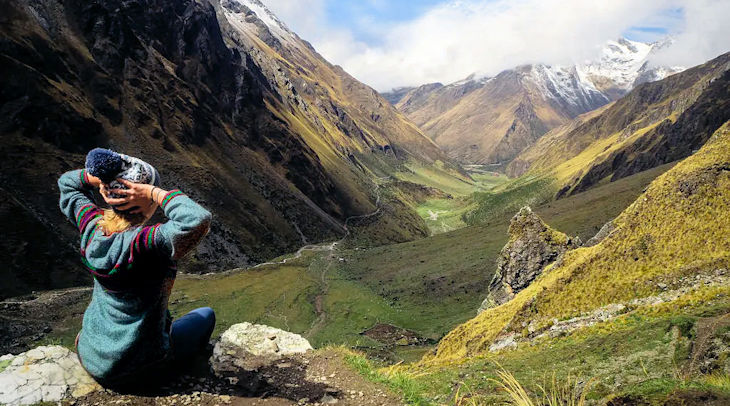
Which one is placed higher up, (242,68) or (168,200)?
(242,68)

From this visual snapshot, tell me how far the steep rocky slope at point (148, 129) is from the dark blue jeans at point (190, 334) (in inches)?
2463

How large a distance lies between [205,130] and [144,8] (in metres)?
43.0

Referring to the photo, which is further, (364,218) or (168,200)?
(364,218)

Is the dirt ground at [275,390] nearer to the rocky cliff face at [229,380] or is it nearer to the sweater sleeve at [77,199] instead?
the rocky cliff face at [229,380]

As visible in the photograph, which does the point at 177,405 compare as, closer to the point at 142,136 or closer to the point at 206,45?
the point at 142,136

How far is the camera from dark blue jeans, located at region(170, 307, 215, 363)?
302 inches

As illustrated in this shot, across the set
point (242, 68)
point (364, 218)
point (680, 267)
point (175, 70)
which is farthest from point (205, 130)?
point (680, 267)

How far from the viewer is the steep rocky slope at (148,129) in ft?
212

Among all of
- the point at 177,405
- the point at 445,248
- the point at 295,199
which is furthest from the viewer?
the point at 295,199

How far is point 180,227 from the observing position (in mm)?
5207

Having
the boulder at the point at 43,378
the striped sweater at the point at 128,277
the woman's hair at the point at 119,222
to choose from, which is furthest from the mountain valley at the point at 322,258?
the woman's hair at the point at 119,222

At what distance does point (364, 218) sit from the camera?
164125 millimetres

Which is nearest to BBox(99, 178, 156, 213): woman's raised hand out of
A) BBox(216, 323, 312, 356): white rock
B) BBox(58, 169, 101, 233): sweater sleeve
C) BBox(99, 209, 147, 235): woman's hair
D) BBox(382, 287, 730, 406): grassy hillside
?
BBox(99, 209, 147, 235): woman's hair

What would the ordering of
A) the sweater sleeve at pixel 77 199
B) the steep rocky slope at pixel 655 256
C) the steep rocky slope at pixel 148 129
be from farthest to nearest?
the steep rocky slope at pixel 148 129, the steep rocky slope at pixel 655 256, the sweater sleeve at pixel 77 199
